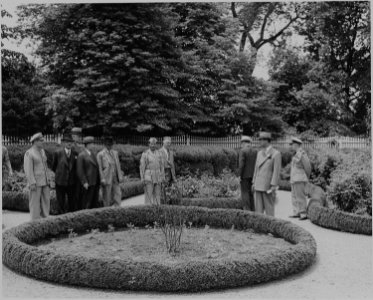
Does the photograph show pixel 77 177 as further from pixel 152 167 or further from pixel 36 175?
pixel 152 167

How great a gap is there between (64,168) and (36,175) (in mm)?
846

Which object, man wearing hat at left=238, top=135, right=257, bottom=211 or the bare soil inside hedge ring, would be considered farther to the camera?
man wearing hat at left=238, top=135, right=257, bottom=211

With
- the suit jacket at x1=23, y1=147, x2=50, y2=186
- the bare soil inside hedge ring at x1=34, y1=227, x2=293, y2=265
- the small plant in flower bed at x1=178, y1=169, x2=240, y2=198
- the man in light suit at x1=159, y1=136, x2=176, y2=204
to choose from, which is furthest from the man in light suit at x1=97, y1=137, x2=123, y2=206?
the bare soil inside hedge ring at x1=34, y1=227, x2=293, y2=265

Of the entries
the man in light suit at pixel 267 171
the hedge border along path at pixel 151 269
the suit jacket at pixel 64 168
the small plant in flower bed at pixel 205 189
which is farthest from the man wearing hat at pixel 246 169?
the hedge border along path at pixel 151 269

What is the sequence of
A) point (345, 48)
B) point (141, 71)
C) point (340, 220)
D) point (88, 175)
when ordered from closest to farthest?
point (340, 220) < point (88, 175) < point (141, 71) < point (345, 48)

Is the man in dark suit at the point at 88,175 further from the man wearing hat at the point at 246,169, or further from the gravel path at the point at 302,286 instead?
the gravel path at the point at 302,286

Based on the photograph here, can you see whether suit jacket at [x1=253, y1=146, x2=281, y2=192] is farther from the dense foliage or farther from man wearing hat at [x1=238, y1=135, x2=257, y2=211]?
the dense foliage

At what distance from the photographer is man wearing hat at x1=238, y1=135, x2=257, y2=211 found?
11.2m

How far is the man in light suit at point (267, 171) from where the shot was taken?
407 inches

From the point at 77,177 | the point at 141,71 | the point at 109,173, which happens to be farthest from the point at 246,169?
the point at 141,71

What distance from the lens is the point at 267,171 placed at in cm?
1038

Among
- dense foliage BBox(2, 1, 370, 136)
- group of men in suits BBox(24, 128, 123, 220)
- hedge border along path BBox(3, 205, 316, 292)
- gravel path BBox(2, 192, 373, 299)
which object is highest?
dense foliage BBox(2, 1, 370, 136)

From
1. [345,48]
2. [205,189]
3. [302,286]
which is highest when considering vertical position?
[345,48]

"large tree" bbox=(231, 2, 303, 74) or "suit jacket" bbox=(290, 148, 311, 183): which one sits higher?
"large tree" bbox=(231, 2, 303, 74)
